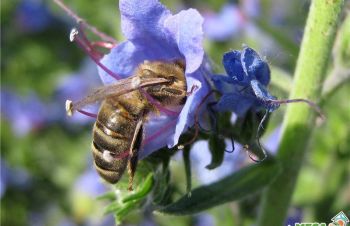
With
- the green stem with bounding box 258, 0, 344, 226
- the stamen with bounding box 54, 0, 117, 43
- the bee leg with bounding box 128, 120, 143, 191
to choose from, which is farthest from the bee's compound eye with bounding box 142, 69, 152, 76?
the green stem with bounding box 258, 0, 344, 226

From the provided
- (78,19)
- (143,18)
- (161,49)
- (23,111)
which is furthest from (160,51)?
(23,111)

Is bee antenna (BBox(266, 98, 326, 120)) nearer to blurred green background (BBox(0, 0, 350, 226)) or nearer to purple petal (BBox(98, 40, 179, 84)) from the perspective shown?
blurred green background (BBox(0, 0, 350, 226))

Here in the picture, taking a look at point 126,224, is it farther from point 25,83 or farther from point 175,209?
point 25,83

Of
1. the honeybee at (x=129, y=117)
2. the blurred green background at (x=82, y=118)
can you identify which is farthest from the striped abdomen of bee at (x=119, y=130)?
the blurred green background at (x=82, y=118)

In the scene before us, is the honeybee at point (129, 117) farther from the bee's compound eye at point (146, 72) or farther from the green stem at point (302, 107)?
the green stem at point (302, 107)

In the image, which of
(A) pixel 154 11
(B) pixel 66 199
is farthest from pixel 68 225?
(A) pixel 154 11

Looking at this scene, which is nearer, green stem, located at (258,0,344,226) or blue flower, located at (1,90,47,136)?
green stem, located at (258,0,344,226)

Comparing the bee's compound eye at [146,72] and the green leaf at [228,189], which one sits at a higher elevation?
the bee's compound eye at [146,72]
